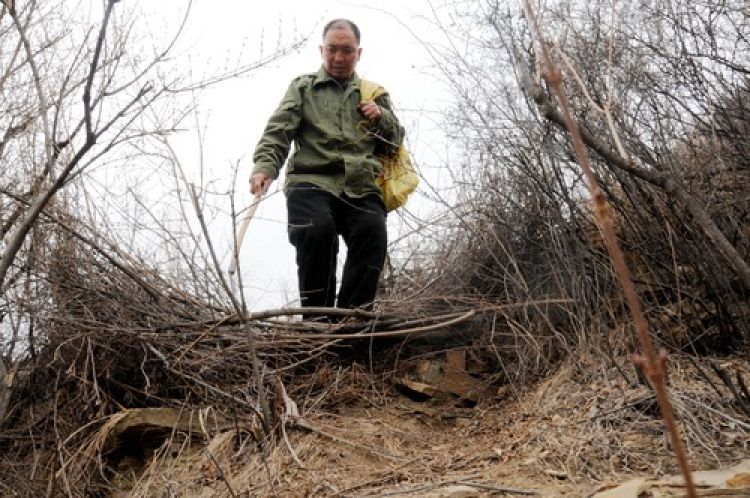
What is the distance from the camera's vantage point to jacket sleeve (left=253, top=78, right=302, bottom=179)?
12.0 feet

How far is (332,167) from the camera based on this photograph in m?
3.80

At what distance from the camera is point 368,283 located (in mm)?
3832

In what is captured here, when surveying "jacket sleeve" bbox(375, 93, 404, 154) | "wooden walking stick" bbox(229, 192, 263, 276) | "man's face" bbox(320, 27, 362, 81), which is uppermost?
"man's face" bbox(320, 27, 362, 81)

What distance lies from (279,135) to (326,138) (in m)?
0.25

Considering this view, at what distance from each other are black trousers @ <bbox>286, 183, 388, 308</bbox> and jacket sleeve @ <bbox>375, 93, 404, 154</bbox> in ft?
1.00

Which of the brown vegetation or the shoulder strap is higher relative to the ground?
the shoulder strap

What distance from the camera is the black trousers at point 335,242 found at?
12.1 ft

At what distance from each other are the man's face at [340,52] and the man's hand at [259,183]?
2.55 ft

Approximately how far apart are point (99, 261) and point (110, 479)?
1195 millimetres

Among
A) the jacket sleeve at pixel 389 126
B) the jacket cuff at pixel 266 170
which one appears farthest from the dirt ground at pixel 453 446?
the jacket sleeve at pixel 389 126

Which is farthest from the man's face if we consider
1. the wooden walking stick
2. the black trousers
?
the wooden walking stick

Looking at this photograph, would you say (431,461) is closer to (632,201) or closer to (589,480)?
(589,480)

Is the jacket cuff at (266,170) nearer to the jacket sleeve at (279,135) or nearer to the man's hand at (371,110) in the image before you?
the jacket sleeve at (279,135)

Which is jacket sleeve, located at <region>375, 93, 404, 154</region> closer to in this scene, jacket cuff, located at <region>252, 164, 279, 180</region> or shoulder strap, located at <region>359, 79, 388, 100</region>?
shoulder strap, located at <region>359, 79, 388, 100</region>
